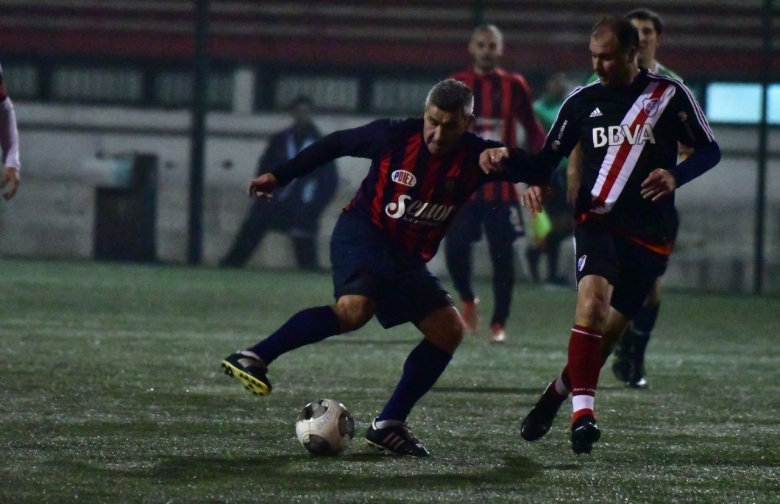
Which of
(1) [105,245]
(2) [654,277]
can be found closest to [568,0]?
(1) [105,245]

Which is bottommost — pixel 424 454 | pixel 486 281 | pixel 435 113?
pixel 486 281

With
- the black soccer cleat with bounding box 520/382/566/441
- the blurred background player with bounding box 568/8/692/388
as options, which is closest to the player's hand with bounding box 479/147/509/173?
the black soccer cleat with bounding box 520/382/566/441

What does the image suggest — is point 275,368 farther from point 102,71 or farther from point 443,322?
point 102,71

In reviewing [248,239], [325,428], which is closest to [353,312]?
[325,428]

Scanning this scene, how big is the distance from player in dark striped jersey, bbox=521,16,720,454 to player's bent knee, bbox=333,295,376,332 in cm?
74

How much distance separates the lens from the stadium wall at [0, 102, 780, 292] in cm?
1490

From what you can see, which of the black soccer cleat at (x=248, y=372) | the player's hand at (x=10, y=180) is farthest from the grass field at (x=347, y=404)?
the player's hand at (x=10, y=180)

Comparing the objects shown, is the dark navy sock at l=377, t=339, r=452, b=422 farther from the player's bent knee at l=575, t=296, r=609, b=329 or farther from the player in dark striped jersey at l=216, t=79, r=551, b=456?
the player's bent knee at l=575, t=296, r=609, b=329

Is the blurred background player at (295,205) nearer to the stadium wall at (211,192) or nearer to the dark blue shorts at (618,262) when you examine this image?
the stadium wall at (211,192)

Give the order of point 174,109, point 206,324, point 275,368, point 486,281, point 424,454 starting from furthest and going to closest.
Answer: point 174,109 < point 486,281 < point 206,324 < point 275,368 < point 424,454

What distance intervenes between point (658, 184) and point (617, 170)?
258 millimetres

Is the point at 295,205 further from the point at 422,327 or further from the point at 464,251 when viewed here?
the point at 422,327

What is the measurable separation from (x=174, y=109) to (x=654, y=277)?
36.5ft

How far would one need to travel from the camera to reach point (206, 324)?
9.83 metres
